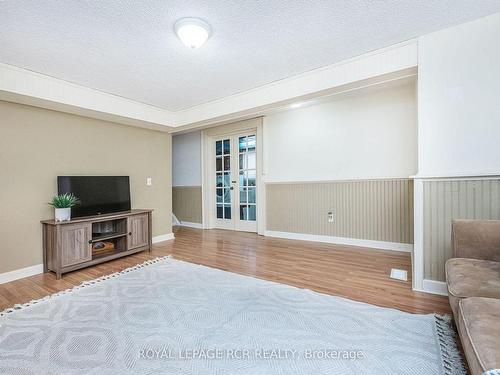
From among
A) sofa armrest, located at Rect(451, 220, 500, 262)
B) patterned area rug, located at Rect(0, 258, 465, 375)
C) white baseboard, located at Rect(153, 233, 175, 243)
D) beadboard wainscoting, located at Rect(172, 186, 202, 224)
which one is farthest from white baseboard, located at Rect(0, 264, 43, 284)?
sofa armrest, located at Rect(451, 220, 500, 262)

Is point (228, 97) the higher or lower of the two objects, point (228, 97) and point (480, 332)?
the higher

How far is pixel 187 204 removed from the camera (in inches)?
247

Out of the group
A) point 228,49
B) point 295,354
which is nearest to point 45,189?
point 228,49

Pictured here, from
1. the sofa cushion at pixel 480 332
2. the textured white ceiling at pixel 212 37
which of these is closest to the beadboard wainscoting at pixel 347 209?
the textured white ceiling at pixel 212 37

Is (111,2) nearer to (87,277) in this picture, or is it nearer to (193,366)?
(193,366)

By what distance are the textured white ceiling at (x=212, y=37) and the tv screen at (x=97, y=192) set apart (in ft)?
4.10

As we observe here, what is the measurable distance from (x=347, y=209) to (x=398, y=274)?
146cm

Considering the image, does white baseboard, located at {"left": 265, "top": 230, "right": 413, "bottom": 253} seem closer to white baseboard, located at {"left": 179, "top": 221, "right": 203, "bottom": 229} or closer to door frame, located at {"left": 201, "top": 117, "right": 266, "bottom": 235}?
door frame, located at {"left": 201, "top": 117, "right": 266, "bottom": 235}

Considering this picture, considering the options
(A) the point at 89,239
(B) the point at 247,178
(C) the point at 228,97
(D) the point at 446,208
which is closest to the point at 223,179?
(B) the point at 247,178

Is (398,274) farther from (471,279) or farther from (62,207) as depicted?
(62,207)

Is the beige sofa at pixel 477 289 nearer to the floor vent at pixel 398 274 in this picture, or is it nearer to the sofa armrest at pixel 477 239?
the sofa armrest at pixel 477 239

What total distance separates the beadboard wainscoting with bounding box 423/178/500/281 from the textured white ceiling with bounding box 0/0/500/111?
1325mm

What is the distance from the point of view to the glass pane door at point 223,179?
568 cm

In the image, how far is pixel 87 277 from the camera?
2.89m
